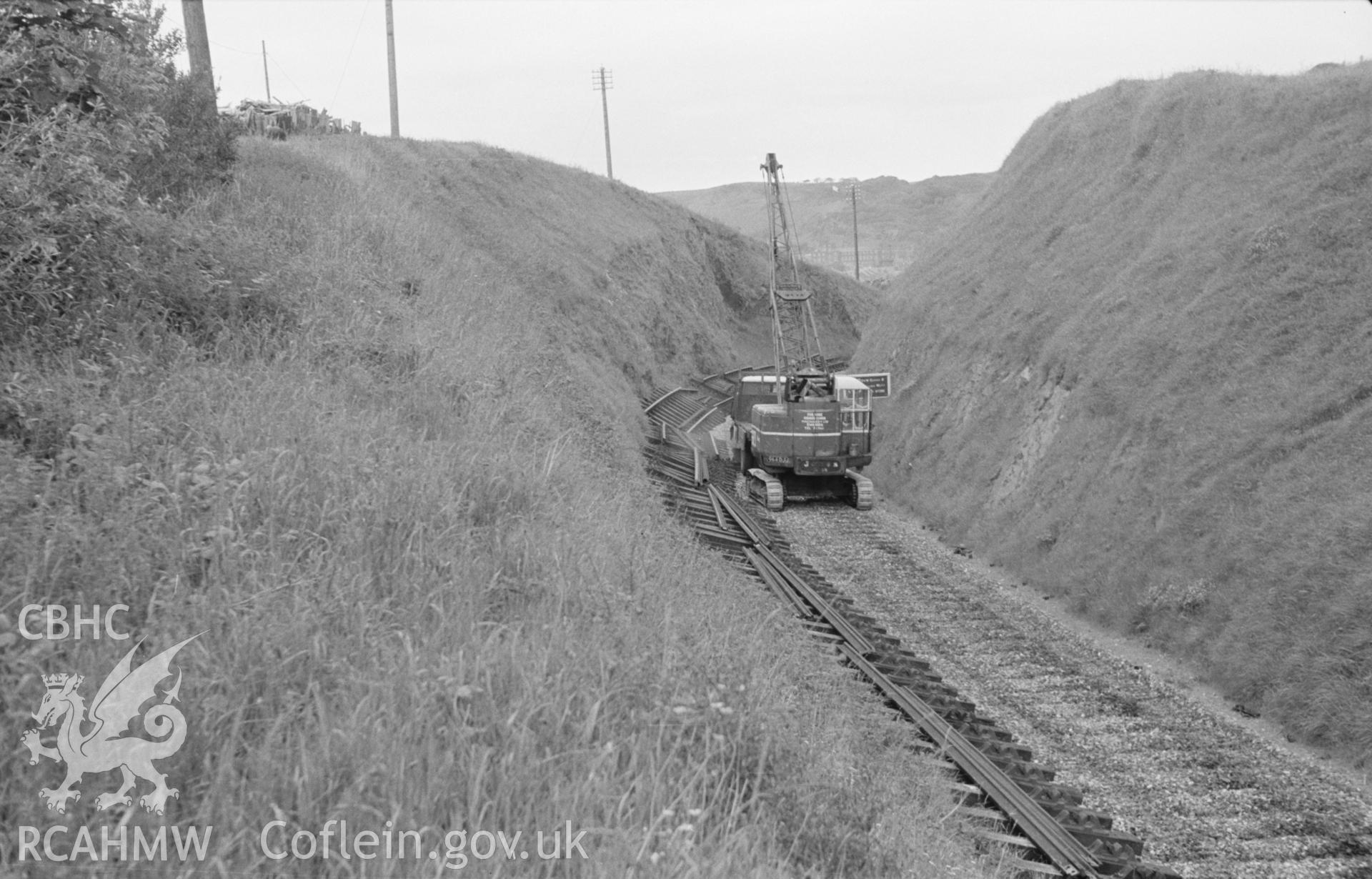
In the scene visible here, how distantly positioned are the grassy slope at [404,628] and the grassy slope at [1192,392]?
5.61m

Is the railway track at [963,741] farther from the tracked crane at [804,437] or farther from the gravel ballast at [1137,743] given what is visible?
the tracked crane at [804,437]

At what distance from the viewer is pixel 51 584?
432 centimetres

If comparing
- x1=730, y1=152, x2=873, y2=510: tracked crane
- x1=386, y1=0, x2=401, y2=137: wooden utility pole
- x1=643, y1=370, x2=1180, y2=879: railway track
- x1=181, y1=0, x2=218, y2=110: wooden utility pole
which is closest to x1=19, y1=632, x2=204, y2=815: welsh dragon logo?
x1=643, y1=370, x2=1180, y2=879: railway track

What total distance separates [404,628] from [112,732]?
154cm

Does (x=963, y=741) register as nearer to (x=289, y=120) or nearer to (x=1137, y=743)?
(x=1137, y=743)

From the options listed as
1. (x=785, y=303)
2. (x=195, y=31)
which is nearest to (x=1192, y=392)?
(x=785, y=303)

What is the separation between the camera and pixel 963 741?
856 centimetres

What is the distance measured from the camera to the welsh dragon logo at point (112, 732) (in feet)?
11.1

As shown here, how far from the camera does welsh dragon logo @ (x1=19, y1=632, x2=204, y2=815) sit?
3.37 meters

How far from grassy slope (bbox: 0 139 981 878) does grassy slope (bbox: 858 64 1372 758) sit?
18.4ft

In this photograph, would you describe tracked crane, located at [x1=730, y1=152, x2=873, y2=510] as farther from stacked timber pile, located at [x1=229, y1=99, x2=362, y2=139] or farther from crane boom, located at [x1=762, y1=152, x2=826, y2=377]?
stacked timber pile, located at [x1=229, y1=99, x2=362, y2=139]

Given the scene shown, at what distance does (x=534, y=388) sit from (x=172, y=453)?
9.73 metres

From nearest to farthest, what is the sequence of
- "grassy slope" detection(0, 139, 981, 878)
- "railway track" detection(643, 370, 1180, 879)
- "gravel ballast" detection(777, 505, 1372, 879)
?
1. "grassy slope" detection(0, 139, 981, 878)
2. "railway track" detection(643, 370, 1180, 879)
3. "gravel ballast" detection(777, 505, 1372, 879)

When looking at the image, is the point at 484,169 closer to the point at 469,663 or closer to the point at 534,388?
the point at 534,388
